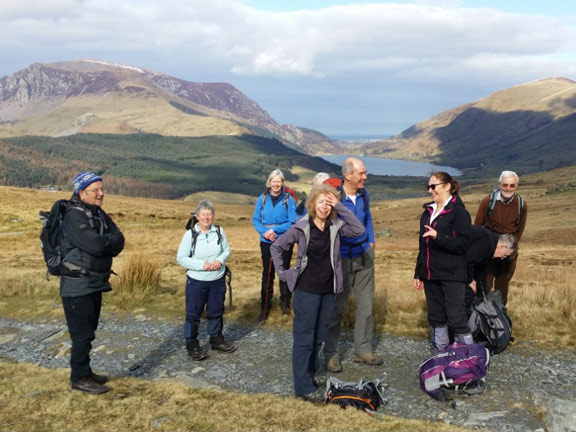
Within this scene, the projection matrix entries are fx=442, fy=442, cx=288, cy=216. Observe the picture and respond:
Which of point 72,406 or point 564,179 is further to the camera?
point 564,179

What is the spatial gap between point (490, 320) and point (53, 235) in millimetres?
5989

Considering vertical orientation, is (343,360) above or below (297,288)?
below

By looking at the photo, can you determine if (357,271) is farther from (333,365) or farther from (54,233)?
(54,233)

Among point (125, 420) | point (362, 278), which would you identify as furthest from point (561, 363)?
point (125, 420)

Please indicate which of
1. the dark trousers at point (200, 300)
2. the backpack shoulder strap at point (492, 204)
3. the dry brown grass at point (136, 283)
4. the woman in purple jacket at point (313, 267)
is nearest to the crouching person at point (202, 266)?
the dark trousers at point (200, 300)

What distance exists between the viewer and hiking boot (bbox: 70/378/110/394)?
5715 millimetres

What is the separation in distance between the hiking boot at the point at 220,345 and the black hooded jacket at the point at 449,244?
3472mm

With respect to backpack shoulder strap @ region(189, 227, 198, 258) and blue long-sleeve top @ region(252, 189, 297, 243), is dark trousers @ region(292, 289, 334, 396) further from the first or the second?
blue long-sleeve top @ region(252, 189, 297, 243)

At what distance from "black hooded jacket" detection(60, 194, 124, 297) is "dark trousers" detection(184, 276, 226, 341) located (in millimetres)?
1585

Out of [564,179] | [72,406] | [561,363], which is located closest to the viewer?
[72,406]

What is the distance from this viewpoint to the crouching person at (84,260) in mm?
5312

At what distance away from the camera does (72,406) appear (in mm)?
5320

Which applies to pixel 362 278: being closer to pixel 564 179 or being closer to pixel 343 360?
pixel 343 360

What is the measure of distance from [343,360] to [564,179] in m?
132
